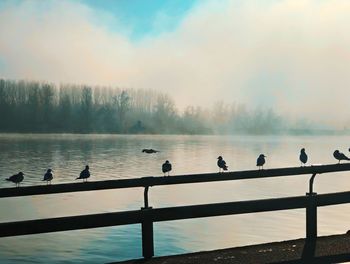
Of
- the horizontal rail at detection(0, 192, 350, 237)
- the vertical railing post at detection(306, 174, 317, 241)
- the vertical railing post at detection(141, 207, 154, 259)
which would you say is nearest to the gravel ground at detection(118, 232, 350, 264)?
the vertical railing post at detection(141, 207, 154, 259)

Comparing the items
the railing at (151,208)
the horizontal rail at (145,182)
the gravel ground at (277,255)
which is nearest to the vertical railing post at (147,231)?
the railing at (151,208)

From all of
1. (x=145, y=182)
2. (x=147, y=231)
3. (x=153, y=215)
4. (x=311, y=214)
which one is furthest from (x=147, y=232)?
(x=311, y=214)

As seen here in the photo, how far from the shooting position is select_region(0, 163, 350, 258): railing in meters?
Answer: 6.29

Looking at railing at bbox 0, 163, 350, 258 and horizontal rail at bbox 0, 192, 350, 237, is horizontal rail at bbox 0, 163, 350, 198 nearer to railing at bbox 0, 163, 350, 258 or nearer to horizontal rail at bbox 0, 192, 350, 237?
railing at bbox 0, 163, 350, 258

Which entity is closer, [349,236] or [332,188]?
[349,236]

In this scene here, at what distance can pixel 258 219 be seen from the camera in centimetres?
2484

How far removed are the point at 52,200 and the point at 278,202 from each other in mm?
26734

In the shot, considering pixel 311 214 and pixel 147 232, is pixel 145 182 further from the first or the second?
pixel 311 214

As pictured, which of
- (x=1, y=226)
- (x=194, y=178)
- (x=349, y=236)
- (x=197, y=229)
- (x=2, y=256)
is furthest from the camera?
(x=197, y=229)

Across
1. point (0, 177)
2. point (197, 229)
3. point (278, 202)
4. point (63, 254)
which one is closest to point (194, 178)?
point (278, 202)

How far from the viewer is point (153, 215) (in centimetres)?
697

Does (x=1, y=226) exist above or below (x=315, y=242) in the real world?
above

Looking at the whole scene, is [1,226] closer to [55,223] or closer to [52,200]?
[55,223]

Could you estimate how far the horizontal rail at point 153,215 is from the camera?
614 cm
